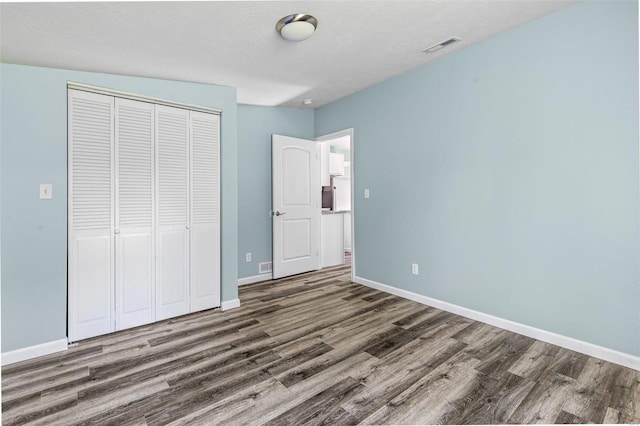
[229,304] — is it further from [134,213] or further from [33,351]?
[33,351]

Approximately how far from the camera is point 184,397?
1.80m

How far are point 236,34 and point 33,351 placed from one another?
9.30 feet

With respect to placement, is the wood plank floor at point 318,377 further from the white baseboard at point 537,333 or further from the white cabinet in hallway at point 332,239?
the white cabinet in hallway at point 332,239

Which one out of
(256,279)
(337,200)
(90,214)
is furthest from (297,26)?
(337,200)

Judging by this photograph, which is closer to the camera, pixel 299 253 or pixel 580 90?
pixel 580 90

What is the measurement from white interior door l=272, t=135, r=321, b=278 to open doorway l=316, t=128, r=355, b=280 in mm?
323

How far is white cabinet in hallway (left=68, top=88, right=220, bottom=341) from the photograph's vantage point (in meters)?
2.52

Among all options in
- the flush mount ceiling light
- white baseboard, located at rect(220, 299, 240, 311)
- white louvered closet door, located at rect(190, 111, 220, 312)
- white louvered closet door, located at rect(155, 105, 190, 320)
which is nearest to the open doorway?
white baseboard, located at rect(220, 299, 240, 311)

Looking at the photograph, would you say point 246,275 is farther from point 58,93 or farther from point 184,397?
point 58,93

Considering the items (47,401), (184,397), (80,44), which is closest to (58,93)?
(80,44)

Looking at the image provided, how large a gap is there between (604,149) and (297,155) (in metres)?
3.37

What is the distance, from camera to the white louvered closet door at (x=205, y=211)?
10.1 ft

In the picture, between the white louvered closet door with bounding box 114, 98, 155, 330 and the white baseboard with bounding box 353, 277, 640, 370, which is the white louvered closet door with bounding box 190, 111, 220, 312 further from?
the white baseboard with bounding box 353, 277, 640, 370

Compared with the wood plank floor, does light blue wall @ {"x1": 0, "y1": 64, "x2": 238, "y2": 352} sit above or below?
above
